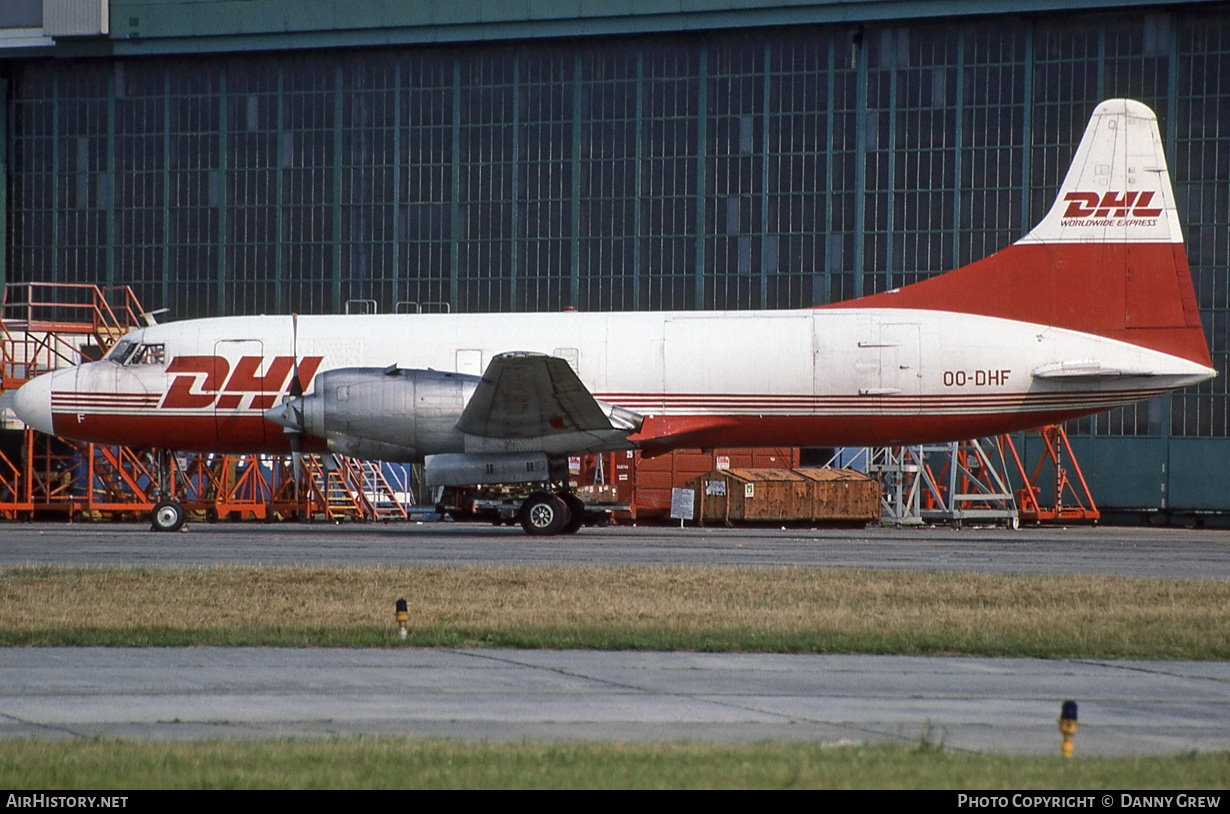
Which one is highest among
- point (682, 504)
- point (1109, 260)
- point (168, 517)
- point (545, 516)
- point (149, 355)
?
point (1109, 260)

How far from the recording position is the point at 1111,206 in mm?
28703

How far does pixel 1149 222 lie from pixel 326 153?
36.3 metres

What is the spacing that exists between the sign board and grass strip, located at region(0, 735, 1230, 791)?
31.9 metres

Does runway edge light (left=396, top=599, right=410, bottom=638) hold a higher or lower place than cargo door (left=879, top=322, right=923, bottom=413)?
lower

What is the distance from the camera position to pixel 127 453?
135ft

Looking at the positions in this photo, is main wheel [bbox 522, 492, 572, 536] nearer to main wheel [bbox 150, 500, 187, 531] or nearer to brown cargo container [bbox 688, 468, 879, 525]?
main wheel [bbox 150, 500, 187, 531]

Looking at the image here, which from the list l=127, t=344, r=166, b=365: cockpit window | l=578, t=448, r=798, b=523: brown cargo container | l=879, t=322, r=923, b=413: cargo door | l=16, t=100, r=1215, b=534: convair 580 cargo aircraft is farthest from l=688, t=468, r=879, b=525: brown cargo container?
l=127, t=344, r=166, b=365: cockpit window

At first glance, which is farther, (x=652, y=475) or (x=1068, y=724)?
(x=652, y=475)

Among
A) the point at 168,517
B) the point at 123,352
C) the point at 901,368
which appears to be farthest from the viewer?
the point at 123,352

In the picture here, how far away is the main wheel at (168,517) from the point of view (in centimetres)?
3066

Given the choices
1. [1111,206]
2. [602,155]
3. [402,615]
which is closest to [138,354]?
[402,615]

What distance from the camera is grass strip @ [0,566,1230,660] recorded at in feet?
41.9

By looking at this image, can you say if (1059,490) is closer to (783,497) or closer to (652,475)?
(783,497)

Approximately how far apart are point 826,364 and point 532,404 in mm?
6404
